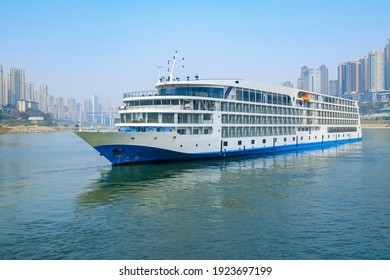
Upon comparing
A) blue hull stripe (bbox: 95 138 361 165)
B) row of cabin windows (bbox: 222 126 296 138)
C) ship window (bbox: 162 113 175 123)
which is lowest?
blue hull stripe (bbox: 95 138 361 165)

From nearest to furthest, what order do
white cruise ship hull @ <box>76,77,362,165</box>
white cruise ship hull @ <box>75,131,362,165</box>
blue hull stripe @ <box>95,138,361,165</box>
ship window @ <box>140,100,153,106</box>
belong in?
1. white cruise ship hull @ <box>75,131,362,165</box>
2. blue hull stripe @ <box>95,138,361,165</box>
3. white cruise ship hull @ <box>76,77,362,165</box>
4. ship window @ <box>140,100,153,106</box>

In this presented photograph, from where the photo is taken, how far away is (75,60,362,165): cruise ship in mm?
34062

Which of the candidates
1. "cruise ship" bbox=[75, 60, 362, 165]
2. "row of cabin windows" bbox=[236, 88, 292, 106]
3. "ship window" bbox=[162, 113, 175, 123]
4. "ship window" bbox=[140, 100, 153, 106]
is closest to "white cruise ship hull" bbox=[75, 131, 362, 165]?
"cruise ship" bbox=[75, 60, 362, 165]

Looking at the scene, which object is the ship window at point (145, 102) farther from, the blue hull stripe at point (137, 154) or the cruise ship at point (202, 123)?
the blue hull stripe at point (137, 154)

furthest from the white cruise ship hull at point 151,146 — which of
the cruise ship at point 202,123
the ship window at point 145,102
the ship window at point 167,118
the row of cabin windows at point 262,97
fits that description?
the row of cabin windows at point 262,97

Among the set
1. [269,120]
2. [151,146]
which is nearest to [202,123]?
Answer: [151,146]

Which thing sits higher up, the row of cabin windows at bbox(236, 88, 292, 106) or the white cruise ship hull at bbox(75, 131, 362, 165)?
the row of cabin windows at bbox(236, 88, 292, 106)

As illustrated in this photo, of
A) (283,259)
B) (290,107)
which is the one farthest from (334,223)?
(290,107)

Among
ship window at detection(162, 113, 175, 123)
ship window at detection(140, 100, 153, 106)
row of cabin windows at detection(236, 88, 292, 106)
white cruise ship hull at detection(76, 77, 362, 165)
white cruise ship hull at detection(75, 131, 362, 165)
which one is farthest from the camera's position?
row of cabin windows at detection(236, 88, 292, 106)

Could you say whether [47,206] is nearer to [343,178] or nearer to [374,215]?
[374,215]

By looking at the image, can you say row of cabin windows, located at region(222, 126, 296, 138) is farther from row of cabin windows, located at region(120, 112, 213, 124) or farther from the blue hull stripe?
row of cabin windows, located at region(120, 112, 213, 124)

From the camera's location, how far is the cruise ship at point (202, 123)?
34062mm

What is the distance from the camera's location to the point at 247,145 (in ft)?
150

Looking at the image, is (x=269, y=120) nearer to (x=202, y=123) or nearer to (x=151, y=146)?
(x=202, y=123)
